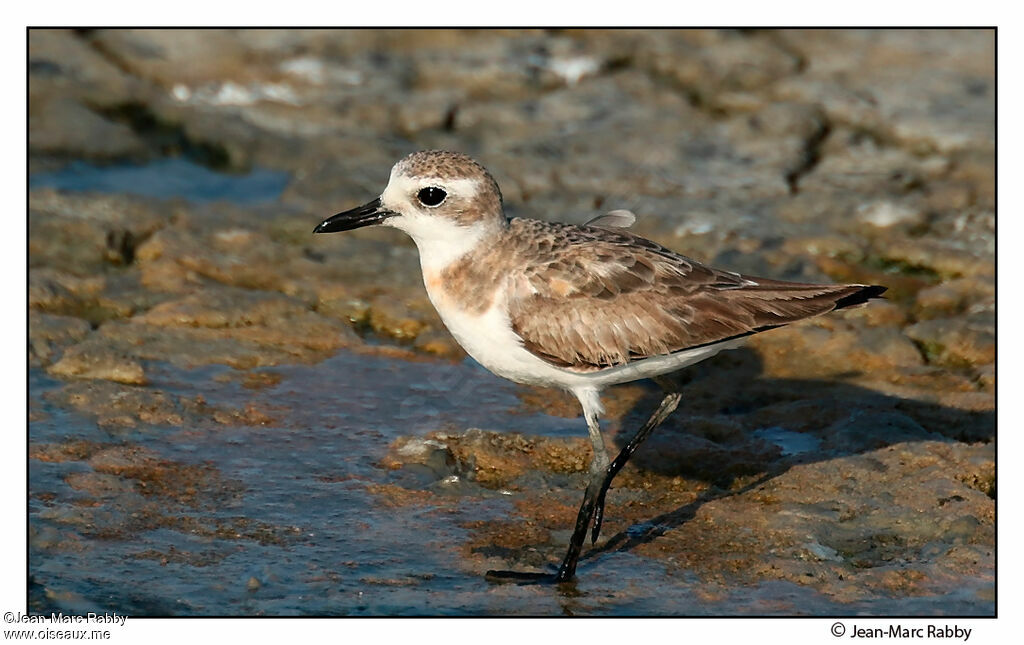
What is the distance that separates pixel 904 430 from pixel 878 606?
1876mm

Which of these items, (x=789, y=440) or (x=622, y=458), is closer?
(x=622, y=458)

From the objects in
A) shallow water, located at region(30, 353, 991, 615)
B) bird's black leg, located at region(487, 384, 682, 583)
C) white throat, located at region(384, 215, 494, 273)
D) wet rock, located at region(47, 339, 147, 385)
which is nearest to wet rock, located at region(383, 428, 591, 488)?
shallow water, located at region(30, 353, 991, 615)

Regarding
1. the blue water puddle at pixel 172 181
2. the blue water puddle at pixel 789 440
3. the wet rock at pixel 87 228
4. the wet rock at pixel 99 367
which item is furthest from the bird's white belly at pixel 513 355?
the blue water puddle at pixel 172 181

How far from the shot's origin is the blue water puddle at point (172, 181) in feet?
34.0

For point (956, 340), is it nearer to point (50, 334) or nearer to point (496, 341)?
point (496, 341)

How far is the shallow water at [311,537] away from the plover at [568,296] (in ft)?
1.59

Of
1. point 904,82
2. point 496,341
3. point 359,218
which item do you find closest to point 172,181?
point 359,218

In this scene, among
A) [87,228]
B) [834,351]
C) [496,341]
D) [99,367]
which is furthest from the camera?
[87,228]

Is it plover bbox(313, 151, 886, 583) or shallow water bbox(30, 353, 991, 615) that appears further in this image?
plover bbox(313, 151, 886, 583)

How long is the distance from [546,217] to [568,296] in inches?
157

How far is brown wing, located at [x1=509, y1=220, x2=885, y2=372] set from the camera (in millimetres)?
6254

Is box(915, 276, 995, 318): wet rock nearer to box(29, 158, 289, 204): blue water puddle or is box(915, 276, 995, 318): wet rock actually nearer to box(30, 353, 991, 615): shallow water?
box(30, 353, 991, 615): shallow water

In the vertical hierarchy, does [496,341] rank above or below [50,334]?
above

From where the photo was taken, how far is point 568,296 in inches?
248
